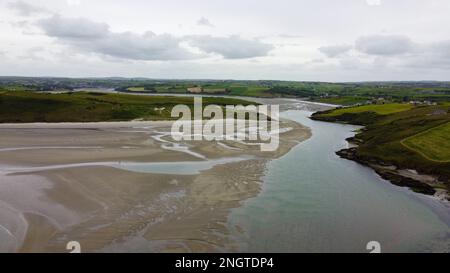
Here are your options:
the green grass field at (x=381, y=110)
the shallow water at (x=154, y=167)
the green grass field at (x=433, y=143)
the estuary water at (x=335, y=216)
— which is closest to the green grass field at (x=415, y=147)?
the green grass field at (x=433, y=143)

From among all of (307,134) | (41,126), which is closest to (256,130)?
(307,134)

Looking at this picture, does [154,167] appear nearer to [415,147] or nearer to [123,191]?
[123,191]

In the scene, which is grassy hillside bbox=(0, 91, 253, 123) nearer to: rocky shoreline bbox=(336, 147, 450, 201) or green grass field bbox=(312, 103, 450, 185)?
green grass field bbox=(312, 103, 450, 185)

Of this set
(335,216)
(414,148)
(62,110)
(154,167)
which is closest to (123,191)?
(154,167)

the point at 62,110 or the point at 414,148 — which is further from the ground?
the point at 62,110

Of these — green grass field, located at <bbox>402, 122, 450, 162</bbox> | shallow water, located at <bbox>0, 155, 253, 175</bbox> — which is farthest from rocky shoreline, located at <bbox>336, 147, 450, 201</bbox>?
shallow water, located at <bbox>0, 155, 253, 175</bbox>

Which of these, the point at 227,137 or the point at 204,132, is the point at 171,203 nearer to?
the point at 227,137
